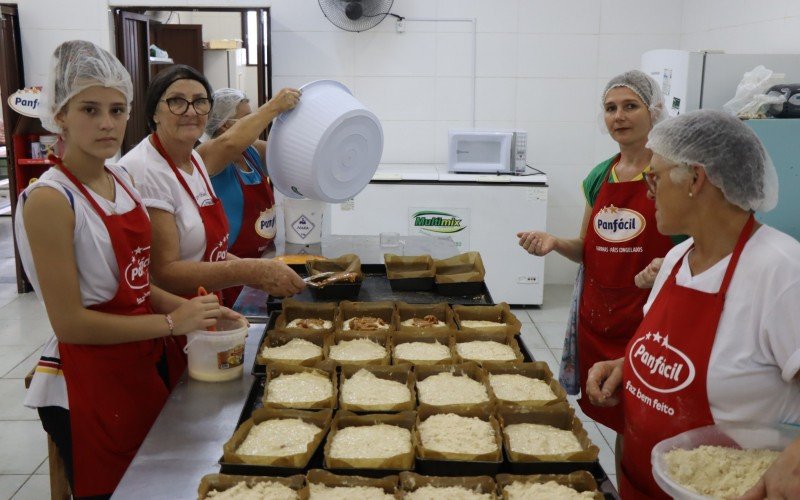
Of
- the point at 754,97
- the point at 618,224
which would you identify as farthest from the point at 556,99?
the point at 618,224

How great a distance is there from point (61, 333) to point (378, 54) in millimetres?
4192

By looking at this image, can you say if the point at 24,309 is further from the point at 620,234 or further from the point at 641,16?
the point at 641,16

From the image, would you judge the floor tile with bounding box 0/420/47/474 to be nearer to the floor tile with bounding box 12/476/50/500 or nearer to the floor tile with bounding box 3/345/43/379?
A: the floor tile with bounding box 12/476/50/500

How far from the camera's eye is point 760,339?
143cm

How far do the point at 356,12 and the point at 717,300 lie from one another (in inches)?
165

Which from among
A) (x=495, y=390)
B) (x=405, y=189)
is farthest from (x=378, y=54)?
(x=495, y=390)

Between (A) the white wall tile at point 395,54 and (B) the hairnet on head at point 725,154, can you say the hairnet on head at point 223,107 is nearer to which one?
(B) the hairnet on head at point 725,154

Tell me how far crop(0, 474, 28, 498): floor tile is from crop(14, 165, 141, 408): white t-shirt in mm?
1379


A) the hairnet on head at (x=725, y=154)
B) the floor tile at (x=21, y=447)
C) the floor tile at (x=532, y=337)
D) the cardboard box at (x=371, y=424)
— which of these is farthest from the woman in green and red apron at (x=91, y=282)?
the floor tile at (x=532, y=337)

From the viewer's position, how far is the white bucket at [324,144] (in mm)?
2354

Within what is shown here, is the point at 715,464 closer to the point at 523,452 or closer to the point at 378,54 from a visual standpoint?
the point at 523,452

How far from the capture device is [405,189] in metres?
5.06

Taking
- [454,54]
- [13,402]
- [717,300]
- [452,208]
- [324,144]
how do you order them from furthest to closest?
[454,54] < [452,208] < [13,402] < [324,144] < [717,300]

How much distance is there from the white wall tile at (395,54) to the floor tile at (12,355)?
9.95 ft
